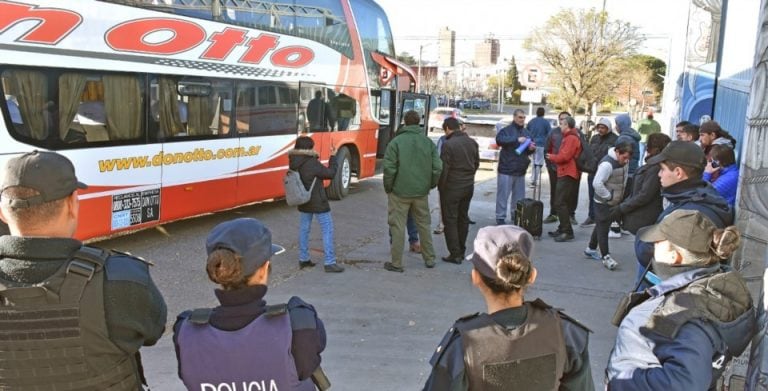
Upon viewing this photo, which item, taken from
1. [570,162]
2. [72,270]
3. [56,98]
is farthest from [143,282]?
[570,162]

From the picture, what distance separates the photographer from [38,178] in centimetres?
218

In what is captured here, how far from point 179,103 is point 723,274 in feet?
26.2

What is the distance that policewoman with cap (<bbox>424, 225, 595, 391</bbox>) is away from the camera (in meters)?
2.17

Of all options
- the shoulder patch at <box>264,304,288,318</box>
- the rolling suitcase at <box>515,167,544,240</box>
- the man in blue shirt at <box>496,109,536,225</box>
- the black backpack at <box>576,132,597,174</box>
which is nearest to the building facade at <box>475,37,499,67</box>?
the man in blue shirt at <box>496,109,536,225</box>

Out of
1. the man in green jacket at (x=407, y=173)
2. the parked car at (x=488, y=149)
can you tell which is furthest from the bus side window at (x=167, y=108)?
the parked car at (x=488, y=149)

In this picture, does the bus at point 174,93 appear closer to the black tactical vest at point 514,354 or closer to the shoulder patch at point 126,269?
the shoulder patch at point 126,269

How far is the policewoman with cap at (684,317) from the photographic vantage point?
2.22 m

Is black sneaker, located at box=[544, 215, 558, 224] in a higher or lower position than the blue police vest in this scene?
lower

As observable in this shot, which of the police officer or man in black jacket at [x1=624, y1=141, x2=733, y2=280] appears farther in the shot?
man in black jacket at [x1=624, y1=141, x2=733, y2=280]

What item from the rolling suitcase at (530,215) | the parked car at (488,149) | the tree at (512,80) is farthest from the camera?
the tree at (512,80)

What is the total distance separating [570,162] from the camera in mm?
8875

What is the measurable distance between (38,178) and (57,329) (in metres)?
0.53

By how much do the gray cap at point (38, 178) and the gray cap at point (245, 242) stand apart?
1.76ft

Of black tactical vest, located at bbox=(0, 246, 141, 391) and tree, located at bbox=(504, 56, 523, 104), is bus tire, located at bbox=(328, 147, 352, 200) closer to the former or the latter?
black tactical vest, located at bbox=(0, 246, 141, 391)
